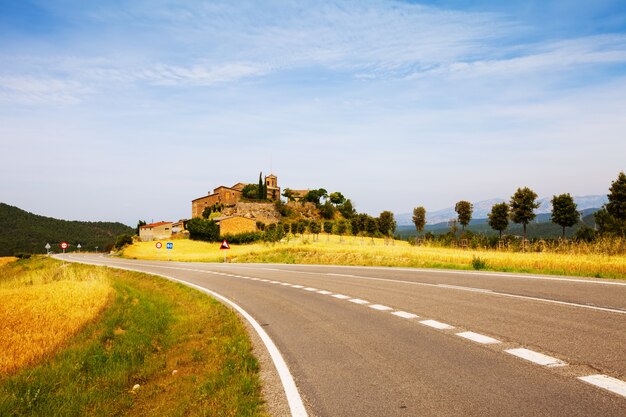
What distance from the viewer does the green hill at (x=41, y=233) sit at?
13814 cm

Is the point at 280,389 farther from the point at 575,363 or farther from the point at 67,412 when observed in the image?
the point at 575,363

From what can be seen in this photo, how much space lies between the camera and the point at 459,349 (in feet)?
21.1

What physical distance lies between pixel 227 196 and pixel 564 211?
92380mm

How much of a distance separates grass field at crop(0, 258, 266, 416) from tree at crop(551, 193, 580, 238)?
73.1m

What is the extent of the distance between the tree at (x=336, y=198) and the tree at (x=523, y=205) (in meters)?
89.1

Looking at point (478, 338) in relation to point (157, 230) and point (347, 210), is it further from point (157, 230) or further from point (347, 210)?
point (347, 210)

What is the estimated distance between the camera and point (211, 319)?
1177cm

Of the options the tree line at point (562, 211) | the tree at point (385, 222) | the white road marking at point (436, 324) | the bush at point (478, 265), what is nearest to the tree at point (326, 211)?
the tree at point (385, 222)

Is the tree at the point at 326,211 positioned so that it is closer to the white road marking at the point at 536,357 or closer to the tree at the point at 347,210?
the tree at the point at 347,210

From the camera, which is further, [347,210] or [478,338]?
[347,210]

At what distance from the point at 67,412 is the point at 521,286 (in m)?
11.2

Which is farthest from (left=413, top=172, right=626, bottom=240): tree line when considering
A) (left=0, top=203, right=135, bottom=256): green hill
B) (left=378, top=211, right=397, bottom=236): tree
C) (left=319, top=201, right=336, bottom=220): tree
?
(left=0, top=203, right=135, bottom=256): green hill

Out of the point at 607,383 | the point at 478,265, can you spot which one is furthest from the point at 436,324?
the point at 478,265

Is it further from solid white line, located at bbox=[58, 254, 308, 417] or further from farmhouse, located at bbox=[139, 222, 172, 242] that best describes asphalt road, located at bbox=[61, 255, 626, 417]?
farmhouse, located at bbox=[139, 222, 172, 242]
